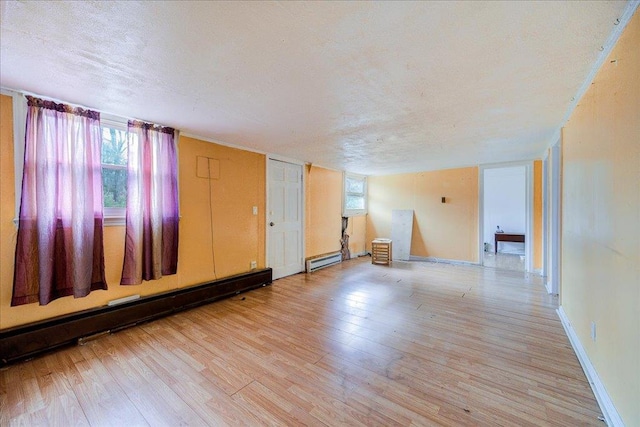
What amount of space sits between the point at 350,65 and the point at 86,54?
1.68 meters

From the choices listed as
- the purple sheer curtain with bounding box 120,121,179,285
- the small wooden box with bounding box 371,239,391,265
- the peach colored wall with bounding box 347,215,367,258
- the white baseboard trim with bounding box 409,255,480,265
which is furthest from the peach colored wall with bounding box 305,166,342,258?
the purple sheer curtain with bounding box 120,121,179,285

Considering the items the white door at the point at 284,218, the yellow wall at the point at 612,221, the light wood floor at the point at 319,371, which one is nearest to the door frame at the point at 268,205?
the white door at the point at 284,218

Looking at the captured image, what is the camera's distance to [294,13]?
1265 mm

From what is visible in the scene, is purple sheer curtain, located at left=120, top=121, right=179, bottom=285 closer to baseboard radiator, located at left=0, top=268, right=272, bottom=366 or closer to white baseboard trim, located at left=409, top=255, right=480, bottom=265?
baseboard radiator, located at left=0, top=268, right=272, bottom=366

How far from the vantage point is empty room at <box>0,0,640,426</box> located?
4.47ft

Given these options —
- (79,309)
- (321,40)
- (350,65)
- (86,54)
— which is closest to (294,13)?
(321,40)

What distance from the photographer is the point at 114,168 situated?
2.74m

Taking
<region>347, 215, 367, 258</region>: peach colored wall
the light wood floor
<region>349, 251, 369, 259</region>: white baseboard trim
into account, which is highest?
<region>347, 215, 367, 258</region>: peach colored wall

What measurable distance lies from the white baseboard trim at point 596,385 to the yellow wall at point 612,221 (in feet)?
0.15

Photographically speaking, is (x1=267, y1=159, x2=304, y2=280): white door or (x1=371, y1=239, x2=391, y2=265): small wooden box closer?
(x1=267, y1=159, x2=304, y2=280): white door

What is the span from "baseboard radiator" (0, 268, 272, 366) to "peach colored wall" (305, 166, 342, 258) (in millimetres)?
2155

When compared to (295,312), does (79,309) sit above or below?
above

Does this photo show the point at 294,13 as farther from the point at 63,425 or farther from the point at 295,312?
the point at 295,312

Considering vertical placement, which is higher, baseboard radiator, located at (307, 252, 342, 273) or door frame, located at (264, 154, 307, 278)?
door frame, located at (264, 154, 307, 278)
